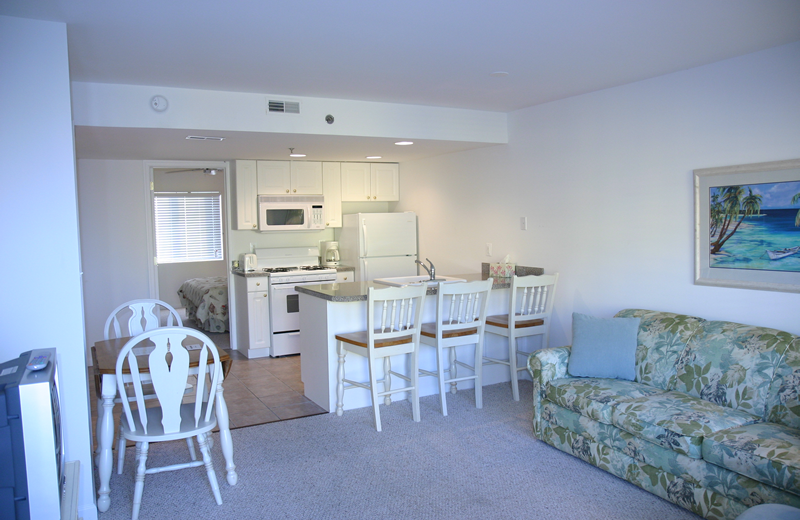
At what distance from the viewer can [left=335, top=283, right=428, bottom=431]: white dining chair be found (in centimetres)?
376

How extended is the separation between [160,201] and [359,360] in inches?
232

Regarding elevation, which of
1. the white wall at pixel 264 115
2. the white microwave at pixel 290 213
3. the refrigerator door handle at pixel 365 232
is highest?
the white wall at pixel 264 115

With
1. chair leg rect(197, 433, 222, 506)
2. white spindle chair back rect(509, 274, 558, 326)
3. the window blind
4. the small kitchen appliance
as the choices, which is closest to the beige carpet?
chair leg rect(197, 433, 222, 506)

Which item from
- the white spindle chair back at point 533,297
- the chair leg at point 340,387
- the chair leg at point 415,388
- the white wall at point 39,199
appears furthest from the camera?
the white spindle chair back at point 533,297

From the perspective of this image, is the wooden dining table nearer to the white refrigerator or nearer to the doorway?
the white refrigerator

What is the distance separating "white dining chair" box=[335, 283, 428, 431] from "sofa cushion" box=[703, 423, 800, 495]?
1.90m

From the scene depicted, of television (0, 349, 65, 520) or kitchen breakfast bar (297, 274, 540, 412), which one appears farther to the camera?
kitchen breakfast bar (297, 274, 540, 412)

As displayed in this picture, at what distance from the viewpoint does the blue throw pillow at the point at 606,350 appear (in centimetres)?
346

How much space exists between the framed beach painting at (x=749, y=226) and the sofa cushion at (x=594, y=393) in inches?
34.2

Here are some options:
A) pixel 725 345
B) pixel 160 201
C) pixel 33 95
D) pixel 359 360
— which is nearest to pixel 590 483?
pixel 725 345

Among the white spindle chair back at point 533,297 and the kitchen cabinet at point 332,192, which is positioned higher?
the kitchen cabinet at point 332,192

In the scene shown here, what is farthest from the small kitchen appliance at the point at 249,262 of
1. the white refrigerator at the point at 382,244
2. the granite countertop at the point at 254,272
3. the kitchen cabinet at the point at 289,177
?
the white refrigerator at the point at 382,244

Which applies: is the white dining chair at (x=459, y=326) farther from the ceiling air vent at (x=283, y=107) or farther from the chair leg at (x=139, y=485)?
the chair leg at (x=139, y=485)

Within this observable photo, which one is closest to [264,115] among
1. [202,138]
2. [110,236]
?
[202,138]
